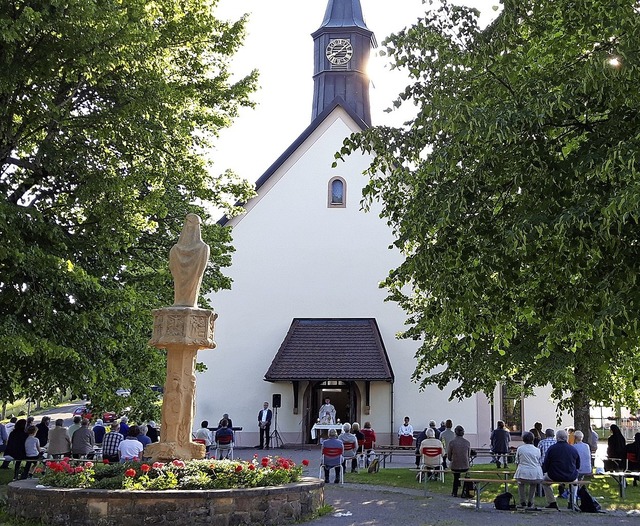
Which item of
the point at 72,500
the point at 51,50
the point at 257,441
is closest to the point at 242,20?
the point at 51,50

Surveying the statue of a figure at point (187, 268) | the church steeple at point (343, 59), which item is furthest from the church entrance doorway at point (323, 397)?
the statue of a figure at point (187, 268)

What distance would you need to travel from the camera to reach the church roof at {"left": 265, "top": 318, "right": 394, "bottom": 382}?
28.1 m

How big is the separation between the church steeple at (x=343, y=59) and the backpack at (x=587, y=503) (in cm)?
2448

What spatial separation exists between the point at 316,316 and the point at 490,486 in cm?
1413

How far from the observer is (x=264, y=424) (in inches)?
1109

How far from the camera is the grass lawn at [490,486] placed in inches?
581

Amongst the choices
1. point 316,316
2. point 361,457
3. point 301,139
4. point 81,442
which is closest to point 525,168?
point 81,442

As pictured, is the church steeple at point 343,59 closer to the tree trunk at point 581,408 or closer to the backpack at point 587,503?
the tree trunk at point 581,408

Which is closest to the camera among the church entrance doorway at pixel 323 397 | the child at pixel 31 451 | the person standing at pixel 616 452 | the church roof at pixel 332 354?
the child at pixel 31 451

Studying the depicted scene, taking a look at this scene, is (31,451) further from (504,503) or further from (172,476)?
(504,503)

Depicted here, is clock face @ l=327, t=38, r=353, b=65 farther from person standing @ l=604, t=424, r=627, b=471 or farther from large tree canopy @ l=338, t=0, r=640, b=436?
large tree canopy @ l=338, t=0, r=640, b=436

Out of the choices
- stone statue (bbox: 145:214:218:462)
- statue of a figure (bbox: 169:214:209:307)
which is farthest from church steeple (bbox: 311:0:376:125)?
stone statue (bbox: 145:214:218:462)

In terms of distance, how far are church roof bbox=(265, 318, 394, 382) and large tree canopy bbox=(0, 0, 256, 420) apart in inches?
475

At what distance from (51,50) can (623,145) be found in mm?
8723
